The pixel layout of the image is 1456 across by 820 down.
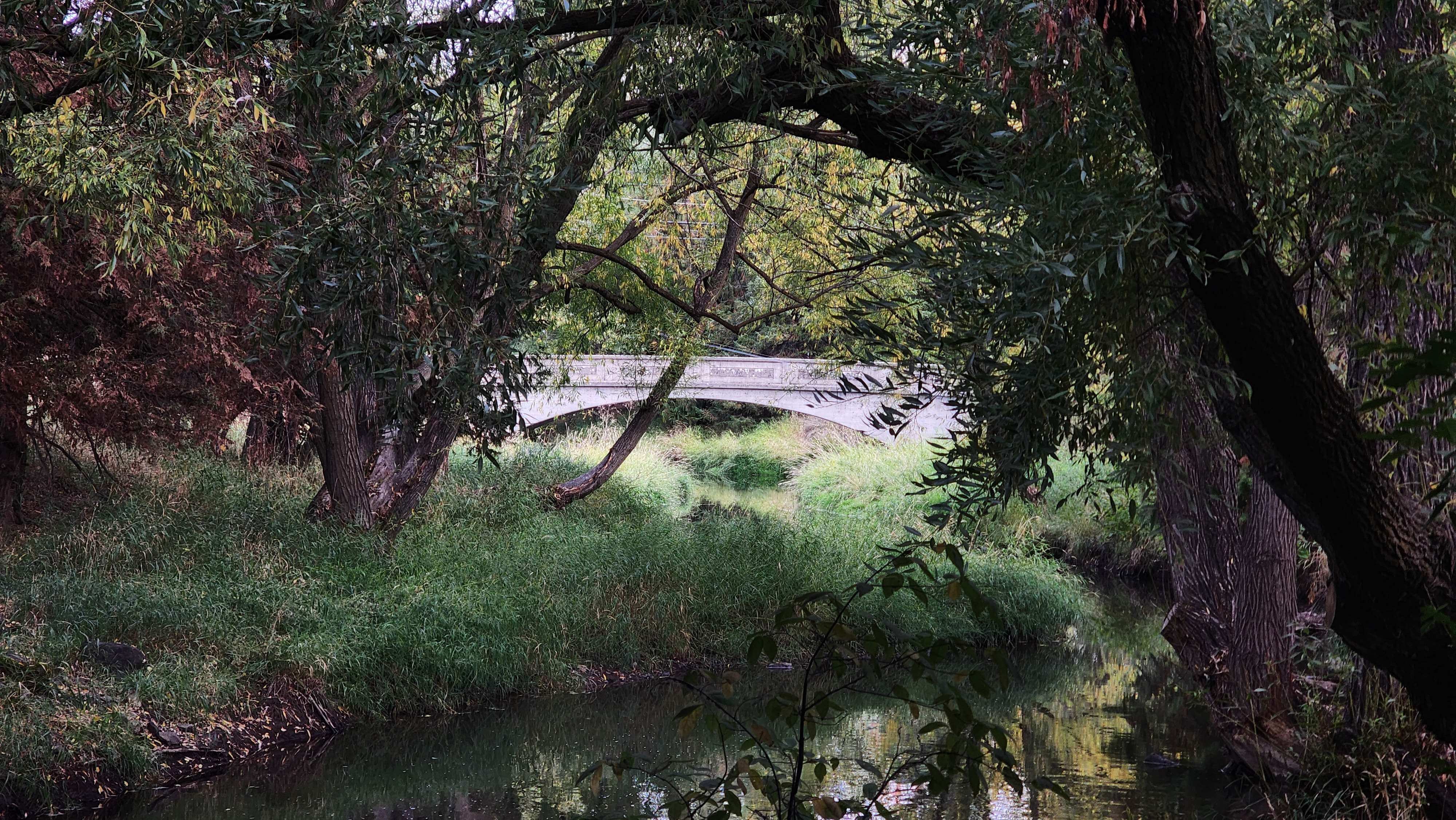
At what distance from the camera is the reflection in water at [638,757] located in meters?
6.48

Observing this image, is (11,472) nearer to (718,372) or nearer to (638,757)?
(638,757)

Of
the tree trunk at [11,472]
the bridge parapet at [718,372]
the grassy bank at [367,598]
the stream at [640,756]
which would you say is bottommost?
the stream at [640,756]

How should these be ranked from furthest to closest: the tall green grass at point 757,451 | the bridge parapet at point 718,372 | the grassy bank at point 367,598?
the tall green grass at point 757,451, the bridge parapet at point 718,372, the grassy bank at point 367,598

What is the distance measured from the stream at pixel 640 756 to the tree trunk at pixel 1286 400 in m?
3.45

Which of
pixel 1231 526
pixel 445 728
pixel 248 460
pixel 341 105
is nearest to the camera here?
pixel 341 105

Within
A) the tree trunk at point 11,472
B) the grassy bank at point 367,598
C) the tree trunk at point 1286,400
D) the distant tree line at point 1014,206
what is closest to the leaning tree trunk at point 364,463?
the grassy bank at point 367,598

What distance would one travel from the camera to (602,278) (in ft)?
42.3

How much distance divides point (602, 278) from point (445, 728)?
5952mm

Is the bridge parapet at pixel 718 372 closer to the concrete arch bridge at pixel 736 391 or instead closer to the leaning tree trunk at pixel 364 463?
the concrete arch bridge at pixel 736 391

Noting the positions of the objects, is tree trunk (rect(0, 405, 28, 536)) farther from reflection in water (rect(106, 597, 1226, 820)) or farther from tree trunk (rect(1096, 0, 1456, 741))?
tree trunk (rect(1096, 0, 1456, 741))

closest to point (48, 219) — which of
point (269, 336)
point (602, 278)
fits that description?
point (269, 336)

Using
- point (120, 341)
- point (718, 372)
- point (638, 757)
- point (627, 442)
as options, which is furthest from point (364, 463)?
point (718, 372)

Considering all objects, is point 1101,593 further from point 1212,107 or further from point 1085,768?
point 1212,107

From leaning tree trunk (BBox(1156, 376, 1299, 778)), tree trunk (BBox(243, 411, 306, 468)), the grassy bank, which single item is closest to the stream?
the grassy bank
